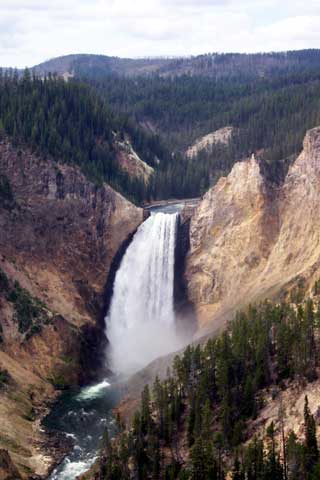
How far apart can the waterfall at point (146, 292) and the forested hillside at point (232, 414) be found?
28.2m

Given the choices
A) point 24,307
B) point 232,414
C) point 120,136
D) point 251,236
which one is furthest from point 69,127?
point 232,414

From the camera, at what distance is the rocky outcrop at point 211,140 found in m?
186

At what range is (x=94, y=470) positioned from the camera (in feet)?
191

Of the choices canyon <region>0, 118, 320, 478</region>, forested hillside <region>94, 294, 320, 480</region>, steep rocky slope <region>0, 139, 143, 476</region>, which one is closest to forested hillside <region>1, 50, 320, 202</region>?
canyon <region>0, 118, 320, 478</region>

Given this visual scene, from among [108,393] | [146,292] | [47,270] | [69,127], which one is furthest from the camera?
[69,127]

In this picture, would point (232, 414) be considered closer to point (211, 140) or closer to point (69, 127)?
point (69, 127)

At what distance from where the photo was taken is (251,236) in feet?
293

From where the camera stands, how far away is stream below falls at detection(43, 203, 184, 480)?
6444 cm

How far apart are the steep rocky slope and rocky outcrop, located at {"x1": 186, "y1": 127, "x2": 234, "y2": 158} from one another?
281 ft

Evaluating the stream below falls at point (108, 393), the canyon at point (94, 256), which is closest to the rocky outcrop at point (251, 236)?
the canyon at point (94, 256)

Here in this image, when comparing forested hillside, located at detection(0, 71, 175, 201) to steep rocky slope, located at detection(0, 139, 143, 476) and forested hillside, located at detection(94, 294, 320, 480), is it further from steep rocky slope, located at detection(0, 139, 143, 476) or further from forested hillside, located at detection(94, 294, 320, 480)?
forested hillside, located at detection(94, 294, 320, 480)

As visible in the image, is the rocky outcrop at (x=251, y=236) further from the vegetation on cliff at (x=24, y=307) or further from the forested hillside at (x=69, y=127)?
the vegetation on cliff at (x=24, y=307)

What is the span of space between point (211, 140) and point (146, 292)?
102326mm

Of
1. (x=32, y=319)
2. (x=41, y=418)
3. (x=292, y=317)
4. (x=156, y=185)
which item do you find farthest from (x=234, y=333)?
(x=156, y=185)
